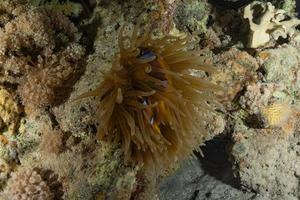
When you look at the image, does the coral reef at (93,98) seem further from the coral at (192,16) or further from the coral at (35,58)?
the coral at (192,16)

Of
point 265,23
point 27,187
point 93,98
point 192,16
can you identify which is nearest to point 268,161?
point 265,23

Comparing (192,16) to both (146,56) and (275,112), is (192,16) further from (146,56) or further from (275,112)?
(146,56)

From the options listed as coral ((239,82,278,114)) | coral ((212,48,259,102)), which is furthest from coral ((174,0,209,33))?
coral ((239,82,278,114))

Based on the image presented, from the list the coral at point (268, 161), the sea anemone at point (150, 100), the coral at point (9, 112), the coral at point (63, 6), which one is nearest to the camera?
the sea anemone at point (150, 100)

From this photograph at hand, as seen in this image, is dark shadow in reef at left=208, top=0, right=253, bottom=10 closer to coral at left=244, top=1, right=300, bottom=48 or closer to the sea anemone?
coral at left=244, top=1, right=300, bottom=48

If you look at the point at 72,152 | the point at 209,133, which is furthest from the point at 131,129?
the point at 209,133

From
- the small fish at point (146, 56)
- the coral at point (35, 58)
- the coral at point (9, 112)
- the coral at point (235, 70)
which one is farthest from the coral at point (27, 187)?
the coral at point (235, 70)
